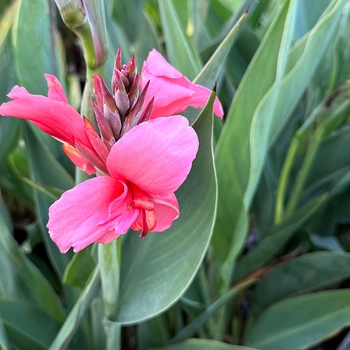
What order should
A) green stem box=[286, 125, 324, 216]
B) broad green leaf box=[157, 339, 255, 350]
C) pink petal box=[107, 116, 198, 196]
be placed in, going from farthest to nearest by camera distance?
green stem box=[286, 125, 324, 216] < broad green leaf box=[157, 339, 255, 350] < pink petal box=[107, 116, 198, 196]

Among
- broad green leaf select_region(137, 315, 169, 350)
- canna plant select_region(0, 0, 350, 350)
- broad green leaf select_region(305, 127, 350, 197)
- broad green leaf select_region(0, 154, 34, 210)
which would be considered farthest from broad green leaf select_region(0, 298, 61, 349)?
broad green leaf select_region(305, 127, 350, 197)

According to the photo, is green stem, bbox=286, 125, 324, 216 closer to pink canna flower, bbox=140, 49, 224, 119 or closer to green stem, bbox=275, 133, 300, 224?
green stem, bbox=275, 133, 300, 224

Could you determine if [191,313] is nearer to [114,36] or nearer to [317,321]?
[317,321]

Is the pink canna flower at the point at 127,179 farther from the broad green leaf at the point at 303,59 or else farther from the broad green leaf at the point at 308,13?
the broad green leaf at the point at 308,13

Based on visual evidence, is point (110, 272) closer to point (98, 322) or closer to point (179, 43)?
point (98, 322)

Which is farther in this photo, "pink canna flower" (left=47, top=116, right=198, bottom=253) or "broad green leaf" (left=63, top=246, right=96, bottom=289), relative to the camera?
"broad green leaf" (left=63, top=246, right=96, bottom=289)

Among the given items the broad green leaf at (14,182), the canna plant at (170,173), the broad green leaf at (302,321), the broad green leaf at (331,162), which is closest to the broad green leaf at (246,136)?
the canna plant at (170,173)

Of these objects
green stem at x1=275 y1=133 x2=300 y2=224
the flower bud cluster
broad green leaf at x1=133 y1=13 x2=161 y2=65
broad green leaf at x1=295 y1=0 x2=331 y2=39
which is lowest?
green stem at x1=275 y1=133 x2=300 y2=224

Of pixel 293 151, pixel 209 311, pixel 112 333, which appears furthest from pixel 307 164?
pixel 112 333
